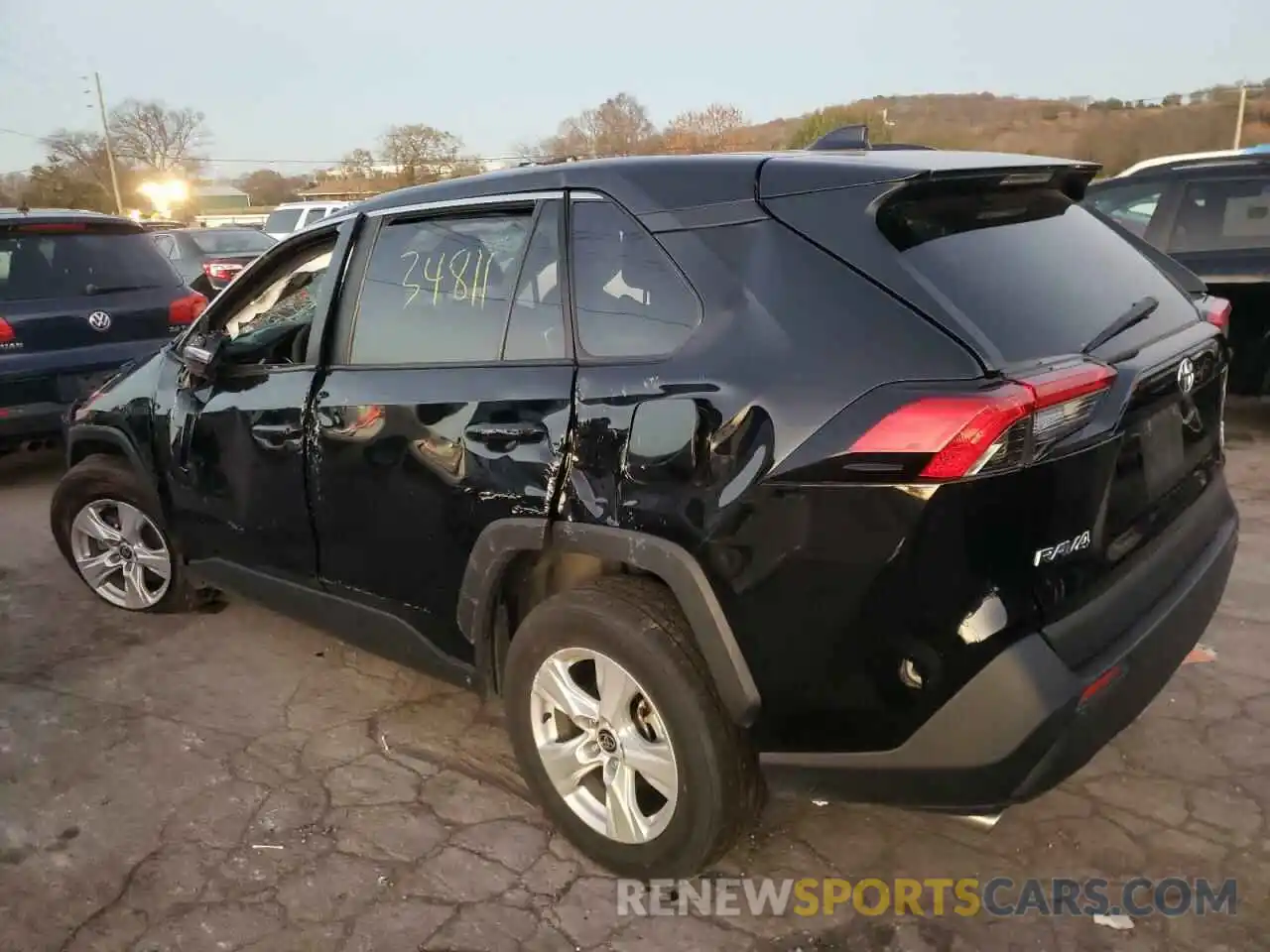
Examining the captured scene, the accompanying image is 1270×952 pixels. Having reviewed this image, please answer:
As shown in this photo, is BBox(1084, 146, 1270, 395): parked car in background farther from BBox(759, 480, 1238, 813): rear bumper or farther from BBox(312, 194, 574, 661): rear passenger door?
BBox(312, 194, 574, 661): rear passenger door

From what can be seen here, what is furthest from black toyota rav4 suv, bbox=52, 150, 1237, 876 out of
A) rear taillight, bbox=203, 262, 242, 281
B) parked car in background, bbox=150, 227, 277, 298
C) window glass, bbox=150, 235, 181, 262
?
window glass, bbox=150, 235, 181, 262

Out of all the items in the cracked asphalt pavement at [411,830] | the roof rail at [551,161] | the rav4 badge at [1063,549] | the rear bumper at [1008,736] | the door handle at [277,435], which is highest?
the roof rail at [551,161]

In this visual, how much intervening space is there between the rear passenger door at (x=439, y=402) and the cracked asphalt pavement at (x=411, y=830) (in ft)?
1.80

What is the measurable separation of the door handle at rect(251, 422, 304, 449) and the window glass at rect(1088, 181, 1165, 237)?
5.56 meters

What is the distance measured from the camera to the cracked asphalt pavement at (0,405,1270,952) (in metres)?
2.30

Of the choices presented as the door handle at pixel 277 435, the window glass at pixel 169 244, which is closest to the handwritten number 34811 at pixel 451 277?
the door handle at pixel 277 435

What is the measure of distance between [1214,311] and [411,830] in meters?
2.73

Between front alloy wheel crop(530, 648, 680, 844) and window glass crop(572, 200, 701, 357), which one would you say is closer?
window glass crop(572, 200, 701, 357)

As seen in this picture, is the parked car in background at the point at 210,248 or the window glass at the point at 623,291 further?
the parked car in background at the point at 210,248

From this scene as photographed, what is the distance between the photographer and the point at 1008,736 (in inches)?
73.7

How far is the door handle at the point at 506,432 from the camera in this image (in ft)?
7.77

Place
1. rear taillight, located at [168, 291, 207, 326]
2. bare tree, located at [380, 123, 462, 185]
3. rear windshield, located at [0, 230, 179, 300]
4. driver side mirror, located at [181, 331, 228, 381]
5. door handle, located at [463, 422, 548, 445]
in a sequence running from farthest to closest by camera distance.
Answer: bare tree, located at [380, 123, 462, 185] < rear taillight, located at [168, 291, 207, 326] < rear windshield, located at [0, 230, 179, 300] < driver side mirror, located at [181, 331, 228, 381] < door handle, located at [463, 422, 548, 445]

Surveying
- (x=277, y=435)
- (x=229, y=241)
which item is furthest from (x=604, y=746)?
(x=229, y=241)

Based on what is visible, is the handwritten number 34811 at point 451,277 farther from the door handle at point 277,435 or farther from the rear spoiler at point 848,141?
the rear spoiler at point 848,141
